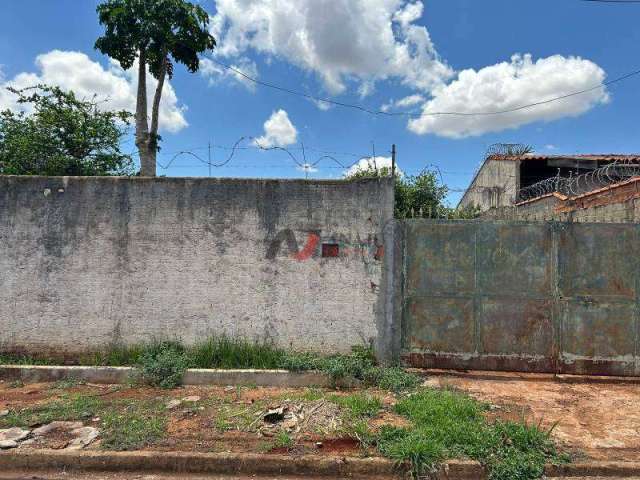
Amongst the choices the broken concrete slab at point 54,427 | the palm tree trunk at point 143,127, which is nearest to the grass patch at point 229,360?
Result: the broken concrete slab at point 54,427

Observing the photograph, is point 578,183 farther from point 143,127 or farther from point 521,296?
point 143,127

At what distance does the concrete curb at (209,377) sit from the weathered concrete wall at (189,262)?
0.36 m

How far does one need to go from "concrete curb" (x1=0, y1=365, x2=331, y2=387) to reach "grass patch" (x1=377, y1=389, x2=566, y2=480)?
142 cm

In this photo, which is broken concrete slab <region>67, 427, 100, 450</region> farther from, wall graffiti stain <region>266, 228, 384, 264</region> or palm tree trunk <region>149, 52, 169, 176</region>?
palm tree trunk <region>149, 52, 169, 176</region>

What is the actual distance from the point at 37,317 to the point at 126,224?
1.66 meters

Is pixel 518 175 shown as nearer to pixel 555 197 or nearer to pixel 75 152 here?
pixel 555 197

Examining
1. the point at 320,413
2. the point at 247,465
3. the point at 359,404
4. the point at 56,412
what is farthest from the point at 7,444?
the point at 359,404

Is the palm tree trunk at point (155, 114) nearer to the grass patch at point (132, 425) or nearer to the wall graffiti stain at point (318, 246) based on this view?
the wall graffiti stain at point (318, 246)

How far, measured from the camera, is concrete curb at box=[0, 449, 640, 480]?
10.5ft

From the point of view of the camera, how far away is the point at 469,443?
3406mm

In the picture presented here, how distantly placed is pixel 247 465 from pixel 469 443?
5.90 ft

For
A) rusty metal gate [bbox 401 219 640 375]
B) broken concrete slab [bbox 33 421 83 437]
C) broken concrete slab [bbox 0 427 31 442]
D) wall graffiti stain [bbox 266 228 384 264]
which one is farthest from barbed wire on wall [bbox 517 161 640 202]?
broken concrete slab [bbox 0 427 31 442]

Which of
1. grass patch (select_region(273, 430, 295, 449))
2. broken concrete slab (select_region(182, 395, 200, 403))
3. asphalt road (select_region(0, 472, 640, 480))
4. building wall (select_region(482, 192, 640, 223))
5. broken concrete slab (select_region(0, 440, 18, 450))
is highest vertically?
building wall (select_region(482, 192, 640, 223))

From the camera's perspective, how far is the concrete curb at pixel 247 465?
3203 millimetres
